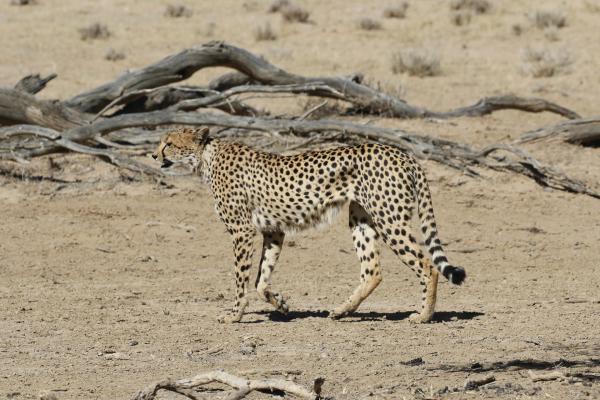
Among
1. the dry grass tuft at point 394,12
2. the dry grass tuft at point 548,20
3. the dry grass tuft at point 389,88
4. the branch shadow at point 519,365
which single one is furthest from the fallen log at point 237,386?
the dry grass tuft at point 394,12

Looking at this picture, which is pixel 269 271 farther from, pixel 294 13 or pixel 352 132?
pixel 294 13

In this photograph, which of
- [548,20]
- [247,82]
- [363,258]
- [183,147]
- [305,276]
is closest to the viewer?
[363,258]

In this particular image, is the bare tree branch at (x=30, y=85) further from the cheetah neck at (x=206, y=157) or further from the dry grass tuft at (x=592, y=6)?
the dry grass tuft at (x=592, y=6)

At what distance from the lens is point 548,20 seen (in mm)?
23641

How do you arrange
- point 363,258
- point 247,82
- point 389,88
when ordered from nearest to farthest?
point 363,258
point 247,82
point 389,88

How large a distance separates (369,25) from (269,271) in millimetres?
15171

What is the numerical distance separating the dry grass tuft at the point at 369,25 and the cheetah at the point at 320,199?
1460 cm

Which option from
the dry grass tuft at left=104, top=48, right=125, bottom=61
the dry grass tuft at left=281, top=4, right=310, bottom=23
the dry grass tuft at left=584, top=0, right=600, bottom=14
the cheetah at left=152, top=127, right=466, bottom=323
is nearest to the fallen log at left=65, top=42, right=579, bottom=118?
the cheetah at left=152, top=127, right=466, bottom=323

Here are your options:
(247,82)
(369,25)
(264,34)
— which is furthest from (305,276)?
(369,25)

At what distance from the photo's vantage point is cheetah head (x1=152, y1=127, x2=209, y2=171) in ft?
30.6

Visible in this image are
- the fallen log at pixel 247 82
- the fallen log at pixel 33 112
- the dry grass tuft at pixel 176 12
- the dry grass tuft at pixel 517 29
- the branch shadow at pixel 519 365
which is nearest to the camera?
the branch shadow at pixel 519 365

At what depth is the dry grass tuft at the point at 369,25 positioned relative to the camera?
A: 23672mm

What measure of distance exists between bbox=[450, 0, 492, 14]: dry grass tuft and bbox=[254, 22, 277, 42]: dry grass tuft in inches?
167

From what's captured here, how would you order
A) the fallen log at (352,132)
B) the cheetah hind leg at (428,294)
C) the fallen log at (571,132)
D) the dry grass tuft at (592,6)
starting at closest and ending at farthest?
the cheetah hind leg at (428,294) → the fallen log at (352,132) → the fallen log at (571,132) → the dry grass tuft at (592,6)
